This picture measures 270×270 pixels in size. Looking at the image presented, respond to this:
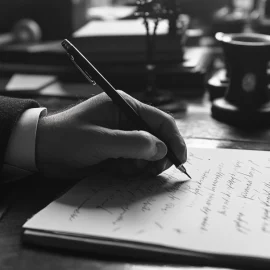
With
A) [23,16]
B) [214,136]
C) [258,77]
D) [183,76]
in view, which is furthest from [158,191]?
[23,16]

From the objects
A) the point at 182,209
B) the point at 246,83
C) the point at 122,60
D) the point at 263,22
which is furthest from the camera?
the point at 263,22

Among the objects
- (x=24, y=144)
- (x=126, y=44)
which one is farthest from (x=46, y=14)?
(x=24, y=144)

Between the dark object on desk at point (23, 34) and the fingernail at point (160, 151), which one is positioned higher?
the dark object on desk at point (23, 34)

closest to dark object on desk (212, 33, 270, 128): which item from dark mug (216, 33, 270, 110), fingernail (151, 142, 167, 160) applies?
dark mug (216, 33, 270, 110)

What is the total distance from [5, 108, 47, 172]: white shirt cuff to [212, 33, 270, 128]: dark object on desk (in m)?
0.44

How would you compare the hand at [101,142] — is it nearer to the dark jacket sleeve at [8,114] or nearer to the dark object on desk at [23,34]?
the dark jacket sleeve at [8,114]

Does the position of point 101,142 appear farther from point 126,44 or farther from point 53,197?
point 126,44

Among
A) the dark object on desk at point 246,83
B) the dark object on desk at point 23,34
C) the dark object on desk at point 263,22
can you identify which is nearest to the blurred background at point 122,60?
the dark object on desk at point 23,34

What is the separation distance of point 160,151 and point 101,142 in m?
0.08

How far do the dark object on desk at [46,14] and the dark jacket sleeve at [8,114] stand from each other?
869 millimetres

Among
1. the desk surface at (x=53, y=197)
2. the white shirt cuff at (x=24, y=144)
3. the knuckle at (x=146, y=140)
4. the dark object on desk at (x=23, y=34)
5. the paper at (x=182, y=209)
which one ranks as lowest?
the desk surface at (x=53, y=197)

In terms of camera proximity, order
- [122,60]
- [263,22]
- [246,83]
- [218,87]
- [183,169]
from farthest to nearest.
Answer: [263,22]
[122,60]
[218,87]
[246,83]
[183,169]

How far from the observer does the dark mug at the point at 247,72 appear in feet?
2.93

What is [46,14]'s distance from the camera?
1.50 metres
